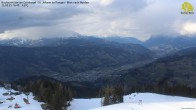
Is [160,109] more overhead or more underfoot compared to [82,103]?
more overhead

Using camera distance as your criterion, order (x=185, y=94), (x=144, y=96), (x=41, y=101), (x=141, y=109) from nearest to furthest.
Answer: (x=141, y=109), (x=41, y=101), (x=144, y=96), (x=185, y=94)

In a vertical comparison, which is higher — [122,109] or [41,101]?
[122,109]

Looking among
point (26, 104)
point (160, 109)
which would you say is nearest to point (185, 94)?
point (26, 104)

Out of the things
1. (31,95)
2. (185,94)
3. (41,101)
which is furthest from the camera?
(185,94)

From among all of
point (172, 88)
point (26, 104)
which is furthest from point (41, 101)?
point (172, 88)

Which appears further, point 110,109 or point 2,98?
point 2,98

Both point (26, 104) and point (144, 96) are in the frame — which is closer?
point (26, 104)

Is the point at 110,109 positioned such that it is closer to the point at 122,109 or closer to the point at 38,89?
the point at 122,109

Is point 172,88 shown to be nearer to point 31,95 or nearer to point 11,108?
point 31,95

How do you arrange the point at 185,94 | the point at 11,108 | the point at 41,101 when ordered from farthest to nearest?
the point at 185,94 → the point at 41,101 → the point at 11,108
